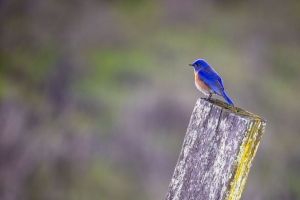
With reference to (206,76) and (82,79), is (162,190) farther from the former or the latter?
(206,76)

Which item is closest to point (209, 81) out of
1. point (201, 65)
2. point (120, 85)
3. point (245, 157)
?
point (201, 65)

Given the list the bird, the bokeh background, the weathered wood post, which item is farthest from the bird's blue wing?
the bokeh background

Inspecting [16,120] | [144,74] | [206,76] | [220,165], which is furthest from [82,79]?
[220,165]

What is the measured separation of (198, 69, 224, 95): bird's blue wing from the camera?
4.13 m

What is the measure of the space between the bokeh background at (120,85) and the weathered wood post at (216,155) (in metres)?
7.45

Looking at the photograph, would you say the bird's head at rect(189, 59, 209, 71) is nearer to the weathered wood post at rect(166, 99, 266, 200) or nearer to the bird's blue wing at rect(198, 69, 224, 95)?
the bird's blue wing at rect(198, 69, 224, 95)

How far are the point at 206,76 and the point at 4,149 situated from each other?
6.74 metres

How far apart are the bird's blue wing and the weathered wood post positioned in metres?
1.72

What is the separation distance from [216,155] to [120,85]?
10221 millimetres

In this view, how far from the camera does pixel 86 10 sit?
643 inches

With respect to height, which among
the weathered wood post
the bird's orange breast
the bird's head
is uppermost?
the bird's head

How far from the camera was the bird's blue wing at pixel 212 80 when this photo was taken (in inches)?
162

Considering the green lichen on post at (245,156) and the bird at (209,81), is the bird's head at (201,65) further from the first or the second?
the green lichen on post at (245,156)

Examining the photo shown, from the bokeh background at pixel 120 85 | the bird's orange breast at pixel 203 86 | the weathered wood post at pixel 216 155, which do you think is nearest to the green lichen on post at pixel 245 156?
the weathered wood post at pixel 216 155
